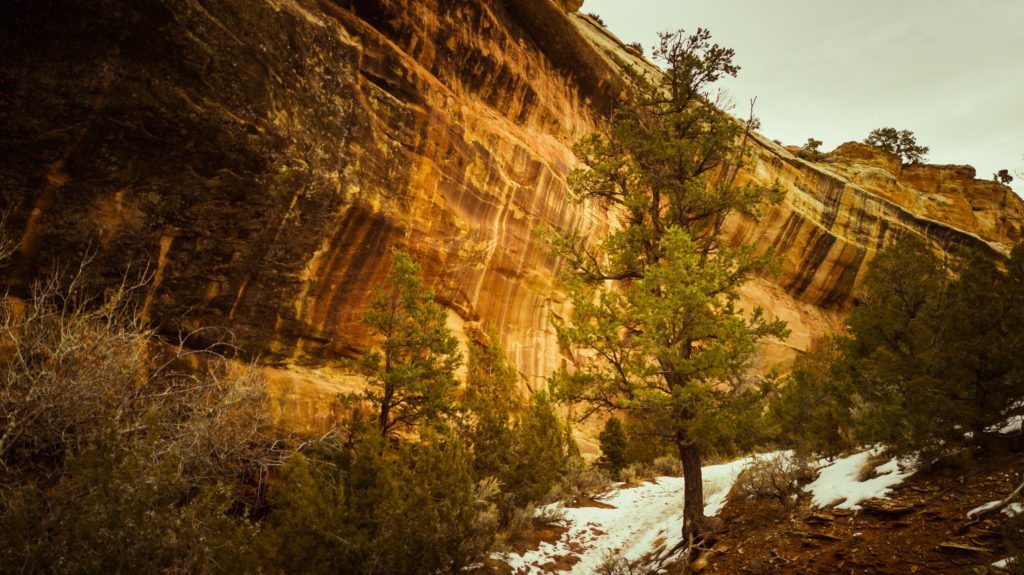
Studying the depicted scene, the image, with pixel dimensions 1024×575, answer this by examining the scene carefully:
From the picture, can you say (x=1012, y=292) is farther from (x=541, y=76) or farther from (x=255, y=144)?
(x=541, y=76)

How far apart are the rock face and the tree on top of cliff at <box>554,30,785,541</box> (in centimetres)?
675

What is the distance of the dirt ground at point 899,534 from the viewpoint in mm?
4102

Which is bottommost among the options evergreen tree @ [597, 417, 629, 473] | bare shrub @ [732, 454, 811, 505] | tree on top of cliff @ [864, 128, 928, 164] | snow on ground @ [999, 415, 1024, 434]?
evergreen tree @ [597, 417, 629, 473]

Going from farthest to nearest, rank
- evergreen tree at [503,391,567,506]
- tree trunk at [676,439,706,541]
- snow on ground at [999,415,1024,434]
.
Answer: evergreen tree at [503,391,567,506]
tree trunk at [676,439,706,541]
snow on ground at [999,415,1024,434]

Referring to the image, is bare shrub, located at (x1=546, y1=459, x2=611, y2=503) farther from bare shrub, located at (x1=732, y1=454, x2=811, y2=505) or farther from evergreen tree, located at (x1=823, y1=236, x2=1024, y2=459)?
evergreen tree, located at (x1=823, y1=236, x2=1024, y2=459)

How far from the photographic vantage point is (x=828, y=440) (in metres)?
10.2

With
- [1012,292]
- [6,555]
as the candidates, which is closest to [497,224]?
[1012,292]

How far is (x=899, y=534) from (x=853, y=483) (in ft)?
6.86

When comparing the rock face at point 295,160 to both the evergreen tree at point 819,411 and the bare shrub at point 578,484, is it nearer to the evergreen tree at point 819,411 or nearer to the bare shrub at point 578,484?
the bare shrub at point 578,484

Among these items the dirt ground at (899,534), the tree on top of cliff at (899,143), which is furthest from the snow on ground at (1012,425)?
the tree on top of cliff at (899,143)

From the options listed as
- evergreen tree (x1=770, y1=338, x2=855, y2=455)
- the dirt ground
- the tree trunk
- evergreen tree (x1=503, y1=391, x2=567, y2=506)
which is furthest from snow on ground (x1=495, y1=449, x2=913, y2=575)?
evergreen tree (x1=770, y1=338, x2=855, y2=455)

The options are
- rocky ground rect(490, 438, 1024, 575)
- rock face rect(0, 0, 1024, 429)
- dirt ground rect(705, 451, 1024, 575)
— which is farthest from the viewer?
rock face rect(0, 0, 1024, 429)

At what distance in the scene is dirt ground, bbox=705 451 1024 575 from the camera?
4102 millimetres

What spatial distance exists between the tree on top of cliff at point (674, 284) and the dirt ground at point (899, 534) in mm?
1200
